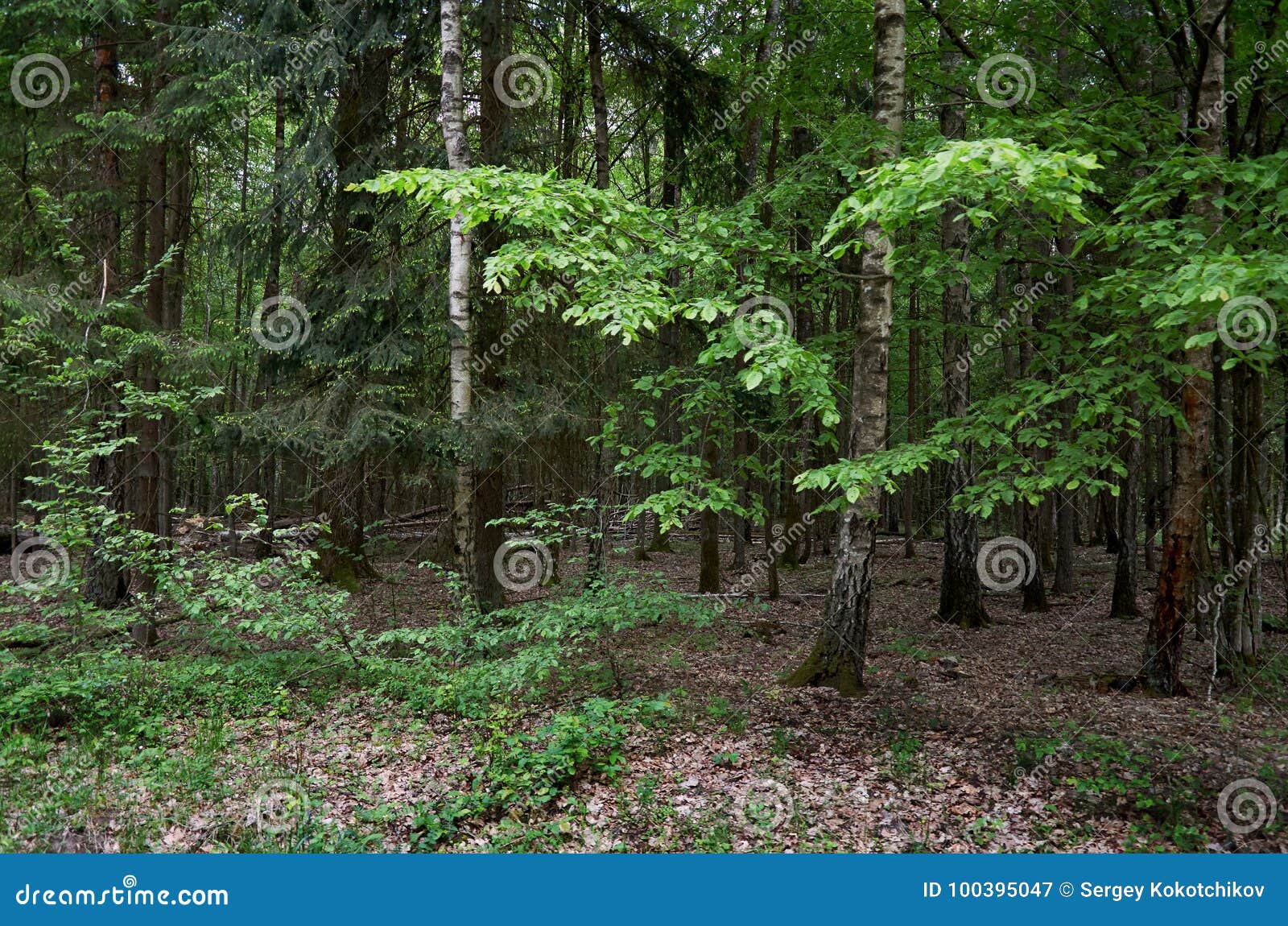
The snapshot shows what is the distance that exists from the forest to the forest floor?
44 mm

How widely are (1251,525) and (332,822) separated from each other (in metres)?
9.89

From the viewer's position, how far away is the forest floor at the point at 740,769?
4867 millimetres

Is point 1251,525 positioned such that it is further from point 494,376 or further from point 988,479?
point 494,376

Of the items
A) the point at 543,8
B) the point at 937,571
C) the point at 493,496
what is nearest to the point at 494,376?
the point at 493,496

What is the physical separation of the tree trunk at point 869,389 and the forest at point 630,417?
4cm

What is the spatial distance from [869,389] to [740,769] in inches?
145

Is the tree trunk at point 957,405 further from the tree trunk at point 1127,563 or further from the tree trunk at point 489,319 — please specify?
the tree trunk at point 489,319

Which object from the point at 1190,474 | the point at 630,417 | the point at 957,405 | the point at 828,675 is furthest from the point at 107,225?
the point at 1190,474

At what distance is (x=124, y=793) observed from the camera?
5.22 metres

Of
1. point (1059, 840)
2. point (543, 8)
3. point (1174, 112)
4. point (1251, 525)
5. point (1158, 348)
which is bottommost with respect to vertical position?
point (1059, 840)

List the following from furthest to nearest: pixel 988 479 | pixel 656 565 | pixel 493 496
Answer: pixel 656 565
pixel 493 496
pixel 988 479

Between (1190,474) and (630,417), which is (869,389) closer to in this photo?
(1190,474)

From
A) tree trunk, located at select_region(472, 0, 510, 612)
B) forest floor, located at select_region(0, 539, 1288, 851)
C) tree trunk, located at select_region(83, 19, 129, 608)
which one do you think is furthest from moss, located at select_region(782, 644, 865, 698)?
tree trunk, located at select_region(83, 19, 129, 608)

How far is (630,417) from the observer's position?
12180 mm
